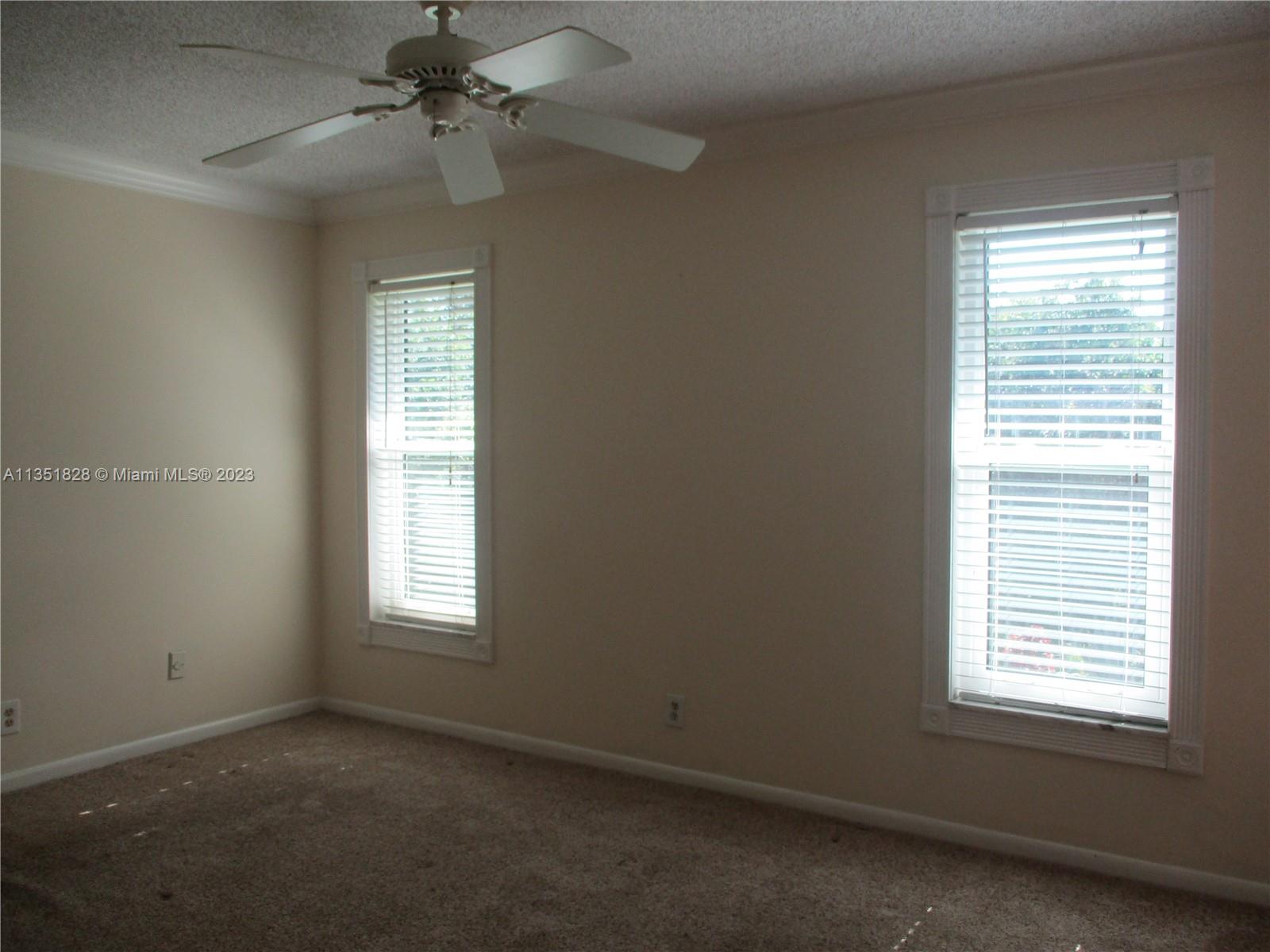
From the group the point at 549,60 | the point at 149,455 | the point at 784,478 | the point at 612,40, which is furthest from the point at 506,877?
the point at 612,40

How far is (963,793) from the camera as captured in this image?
3209 mm

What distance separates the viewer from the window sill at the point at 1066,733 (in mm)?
2887

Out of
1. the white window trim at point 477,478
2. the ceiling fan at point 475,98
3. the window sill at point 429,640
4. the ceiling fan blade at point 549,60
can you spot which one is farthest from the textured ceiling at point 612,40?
the window sill at point 429,640

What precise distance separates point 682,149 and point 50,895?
9.40ft

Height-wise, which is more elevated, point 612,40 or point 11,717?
point 612,40

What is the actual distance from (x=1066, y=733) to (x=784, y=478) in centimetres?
127

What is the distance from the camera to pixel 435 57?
2180 millimetres

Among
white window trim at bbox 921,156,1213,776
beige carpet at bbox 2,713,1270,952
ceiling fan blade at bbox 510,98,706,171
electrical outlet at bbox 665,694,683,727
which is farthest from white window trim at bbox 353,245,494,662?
white window trim at bbox 921,156,1213,776

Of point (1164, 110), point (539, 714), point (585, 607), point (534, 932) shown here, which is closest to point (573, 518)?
point (585, 607)

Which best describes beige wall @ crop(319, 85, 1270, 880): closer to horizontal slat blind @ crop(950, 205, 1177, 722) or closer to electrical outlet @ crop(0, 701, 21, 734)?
horizontal slat blind @ crop(950, 205, 1177, 722)

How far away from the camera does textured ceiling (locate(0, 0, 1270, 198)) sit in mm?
2590

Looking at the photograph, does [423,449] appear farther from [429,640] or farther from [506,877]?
[506,877]

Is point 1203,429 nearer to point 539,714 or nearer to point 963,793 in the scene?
point 963,793

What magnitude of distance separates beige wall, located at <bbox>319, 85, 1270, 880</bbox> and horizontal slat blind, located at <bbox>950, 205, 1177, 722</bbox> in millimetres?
156
